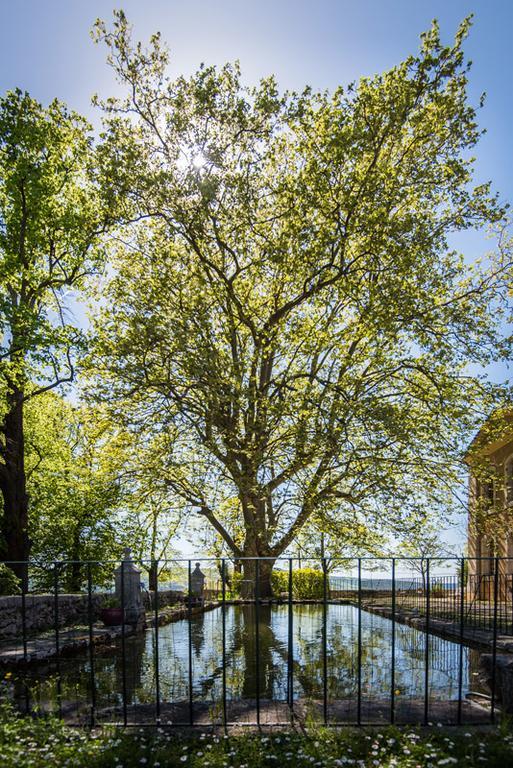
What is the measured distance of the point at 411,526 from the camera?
16.0 meters

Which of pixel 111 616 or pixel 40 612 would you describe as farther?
pixel 111 616

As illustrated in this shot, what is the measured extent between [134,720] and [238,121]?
13790mm

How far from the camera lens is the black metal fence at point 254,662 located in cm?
573

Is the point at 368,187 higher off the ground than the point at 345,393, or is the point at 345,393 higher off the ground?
the point at 368,187

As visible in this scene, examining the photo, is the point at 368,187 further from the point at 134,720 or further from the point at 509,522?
the point at 134,720

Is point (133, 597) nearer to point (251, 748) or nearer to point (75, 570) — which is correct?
point (75, 570)

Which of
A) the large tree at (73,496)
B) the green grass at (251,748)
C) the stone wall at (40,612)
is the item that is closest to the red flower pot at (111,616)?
the stone wall at (40,612)

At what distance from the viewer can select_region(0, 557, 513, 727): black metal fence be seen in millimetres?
5734

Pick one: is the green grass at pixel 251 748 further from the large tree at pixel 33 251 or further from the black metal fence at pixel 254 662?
the large tree at pixel 33 251

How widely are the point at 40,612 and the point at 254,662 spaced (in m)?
4.83

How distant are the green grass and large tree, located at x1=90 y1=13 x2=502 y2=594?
8921mm

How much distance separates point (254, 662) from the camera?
1001cm

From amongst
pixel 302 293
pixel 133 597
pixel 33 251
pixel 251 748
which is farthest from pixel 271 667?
pixel 33 251

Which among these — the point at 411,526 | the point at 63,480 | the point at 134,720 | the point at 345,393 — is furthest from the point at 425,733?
the point at 63,480
